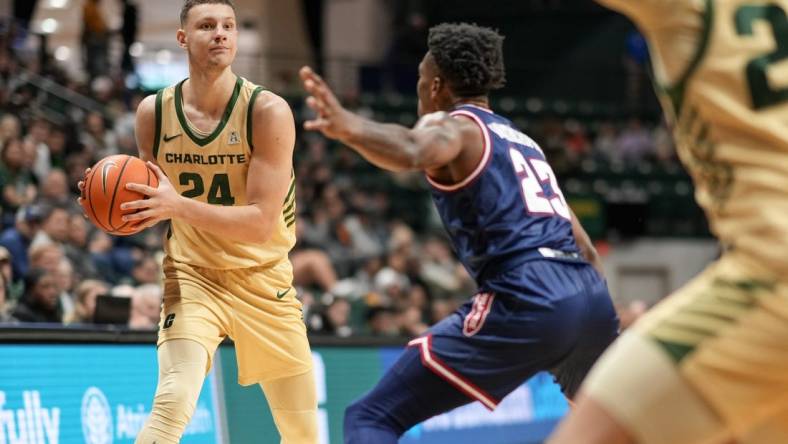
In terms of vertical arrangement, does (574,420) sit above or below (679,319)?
below

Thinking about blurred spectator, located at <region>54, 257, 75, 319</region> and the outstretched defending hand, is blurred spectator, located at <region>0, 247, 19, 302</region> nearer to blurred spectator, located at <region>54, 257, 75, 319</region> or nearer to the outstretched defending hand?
blurred spectator, located at <region>54, 257, 75, 319</region>

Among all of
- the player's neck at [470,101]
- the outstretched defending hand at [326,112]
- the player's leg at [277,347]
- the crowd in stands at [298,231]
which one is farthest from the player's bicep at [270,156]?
the crowd in stands at [298,231]

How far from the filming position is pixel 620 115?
854 inches

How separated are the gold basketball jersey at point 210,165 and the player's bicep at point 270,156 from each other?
0.07 m

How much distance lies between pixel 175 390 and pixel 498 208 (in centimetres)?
163

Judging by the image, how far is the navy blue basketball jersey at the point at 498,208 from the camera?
4.45m

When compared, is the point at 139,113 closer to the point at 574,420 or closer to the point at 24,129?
the point at 574,420

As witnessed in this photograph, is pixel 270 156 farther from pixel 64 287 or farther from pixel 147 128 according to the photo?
pixel 64 287

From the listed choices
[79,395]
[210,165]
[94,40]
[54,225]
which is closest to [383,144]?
[210,165]

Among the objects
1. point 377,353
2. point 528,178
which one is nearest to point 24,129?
point 377,353

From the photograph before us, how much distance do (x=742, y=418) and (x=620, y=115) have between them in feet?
63.0

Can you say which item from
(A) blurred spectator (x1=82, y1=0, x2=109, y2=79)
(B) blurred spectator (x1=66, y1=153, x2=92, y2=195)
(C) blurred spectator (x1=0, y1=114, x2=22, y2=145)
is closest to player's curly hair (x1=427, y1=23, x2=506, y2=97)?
(C) blurred spectator (x1=0, y1=114, x2=22, y2=145)

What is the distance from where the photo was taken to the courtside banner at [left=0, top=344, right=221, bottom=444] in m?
6.50

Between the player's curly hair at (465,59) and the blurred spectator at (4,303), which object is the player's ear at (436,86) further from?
the blurred spectator at (4,303)
